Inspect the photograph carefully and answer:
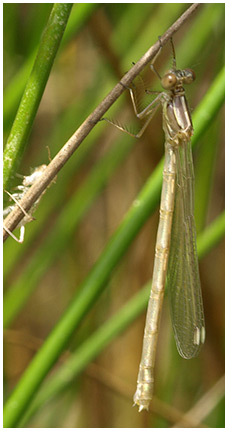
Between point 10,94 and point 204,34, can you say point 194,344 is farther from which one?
point 204,34

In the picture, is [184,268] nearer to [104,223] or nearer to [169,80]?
[169,80]

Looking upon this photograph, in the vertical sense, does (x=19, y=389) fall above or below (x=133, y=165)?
below

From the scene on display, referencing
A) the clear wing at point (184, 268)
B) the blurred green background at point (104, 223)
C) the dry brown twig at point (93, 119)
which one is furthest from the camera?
Answer: the blurred green background at point (104, 223)

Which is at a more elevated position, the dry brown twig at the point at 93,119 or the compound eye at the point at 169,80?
the compound eye at the point at 169,80

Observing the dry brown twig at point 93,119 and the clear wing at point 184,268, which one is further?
the clear wing at point 184,268

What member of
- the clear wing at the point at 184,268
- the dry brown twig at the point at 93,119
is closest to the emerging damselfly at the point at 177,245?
the clear wing at the point at 184,268

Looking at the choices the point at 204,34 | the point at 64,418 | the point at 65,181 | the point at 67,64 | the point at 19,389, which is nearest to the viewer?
the point at 19,389

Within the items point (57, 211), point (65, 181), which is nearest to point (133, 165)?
point (57, 211)

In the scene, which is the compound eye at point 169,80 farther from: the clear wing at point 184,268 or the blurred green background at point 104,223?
the blurred green background at point 104,223
